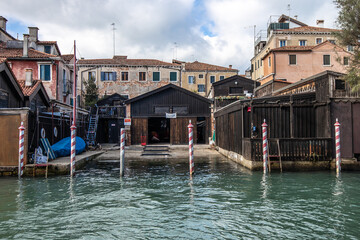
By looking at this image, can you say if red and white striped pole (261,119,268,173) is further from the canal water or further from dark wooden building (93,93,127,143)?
dark wooden building (93,93,127,143)

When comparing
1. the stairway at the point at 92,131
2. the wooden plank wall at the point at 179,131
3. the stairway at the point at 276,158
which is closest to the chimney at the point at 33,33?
the stairway at the point at 92,131

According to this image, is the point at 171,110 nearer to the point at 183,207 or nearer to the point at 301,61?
the point at 301,61

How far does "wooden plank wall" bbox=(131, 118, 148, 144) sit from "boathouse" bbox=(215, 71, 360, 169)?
14.2 meters

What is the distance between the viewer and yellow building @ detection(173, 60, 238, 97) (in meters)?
49.3

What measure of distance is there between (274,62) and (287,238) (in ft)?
109

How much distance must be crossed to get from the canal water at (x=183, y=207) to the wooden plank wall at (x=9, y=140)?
1.07 m

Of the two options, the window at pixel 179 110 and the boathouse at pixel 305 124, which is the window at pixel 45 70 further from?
the boathouse at pixel 305 124

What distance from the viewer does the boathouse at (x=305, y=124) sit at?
13.1 metres

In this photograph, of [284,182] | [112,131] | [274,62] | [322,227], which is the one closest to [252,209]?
[322,227]

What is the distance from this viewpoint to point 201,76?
4966 centimetres

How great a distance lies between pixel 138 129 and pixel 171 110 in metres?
3.36

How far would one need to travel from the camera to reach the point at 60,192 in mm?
9383

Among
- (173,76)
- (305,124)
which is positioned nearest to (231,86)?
(173,76)

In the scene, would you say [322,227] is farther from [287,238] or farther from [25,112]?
[25,112]
